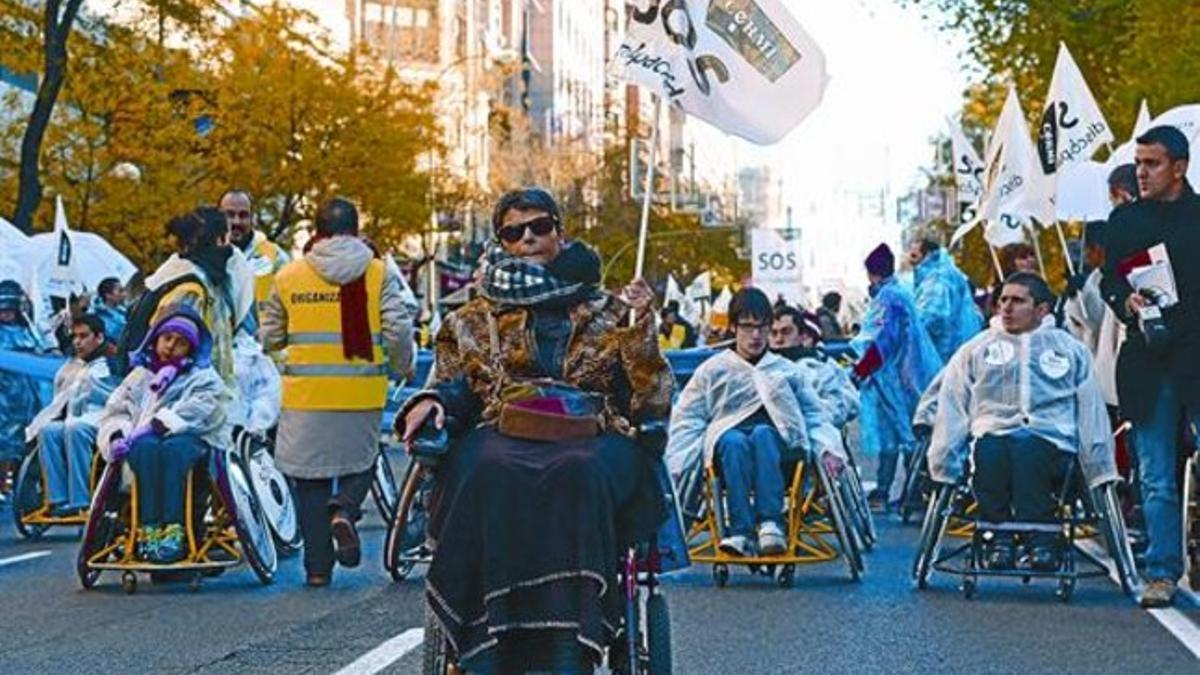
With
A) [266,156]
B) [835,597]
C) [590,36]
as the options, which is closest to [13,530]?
[835,597]

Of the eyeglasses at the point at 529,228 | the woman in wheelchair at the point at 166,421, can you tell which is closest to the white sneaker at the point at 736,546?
the woman in wheelchair at the point at 166,421

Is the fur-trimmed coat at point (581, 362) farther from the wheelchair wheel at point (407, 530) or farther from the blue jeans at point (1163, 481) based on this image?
the blue jeans at point (1163, 481)

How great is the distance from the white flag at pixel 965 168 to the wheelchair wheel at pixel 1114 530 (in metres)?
15.9

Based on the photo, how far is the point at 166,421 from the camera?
46.9ft

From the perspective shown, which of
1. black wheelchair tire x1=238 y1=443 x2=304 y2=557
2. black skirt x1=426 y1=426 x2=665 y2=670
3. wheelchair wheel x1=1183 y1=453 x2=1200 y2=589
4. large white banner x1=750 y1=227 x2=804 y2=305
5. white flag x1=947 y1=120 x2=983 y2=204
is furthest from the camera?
large white banner x1=750 y1=227 x2=804 y2=305

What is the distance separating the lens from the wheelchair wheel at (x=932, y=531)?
1369 cm

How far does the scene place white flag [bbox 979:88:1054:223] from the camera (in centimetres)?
2300

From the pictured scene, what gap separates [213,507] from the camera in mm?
14711

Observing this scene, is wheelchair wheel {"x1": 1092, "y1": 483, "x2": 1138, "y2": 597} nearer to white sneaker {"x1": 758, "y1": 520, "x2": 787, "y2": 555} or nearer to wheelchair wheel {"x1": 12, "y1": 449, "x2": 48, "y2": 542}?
white sneaker {"x1": 758, "y1": 520, "x2": 787, "y2": 555}

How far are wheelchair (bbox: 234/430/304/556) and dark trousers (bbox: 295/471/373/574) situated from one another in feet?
2.00

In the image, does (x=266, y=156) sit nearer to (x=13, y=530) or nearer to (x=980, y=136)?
(x=13, y=530)

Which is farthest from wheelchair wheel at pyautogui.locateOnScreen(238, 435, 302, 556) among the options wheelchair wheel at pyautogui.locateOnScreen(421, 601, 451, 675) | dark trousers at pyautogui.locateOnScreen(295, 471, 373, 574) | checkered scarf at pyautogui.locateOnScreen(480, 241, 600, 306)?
wheelchair wheel at pyautogui.locateOnScreen(421, 601, 451, 675)

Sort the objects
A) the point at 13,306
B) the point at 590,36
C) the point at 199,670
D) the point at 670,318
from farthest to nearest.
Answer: the point at 590,36 → the point at 670,318 → the point at 13,306 → the point at 199,670

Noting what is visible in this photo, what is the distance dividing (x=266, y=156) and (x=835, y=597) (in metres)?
40.9
